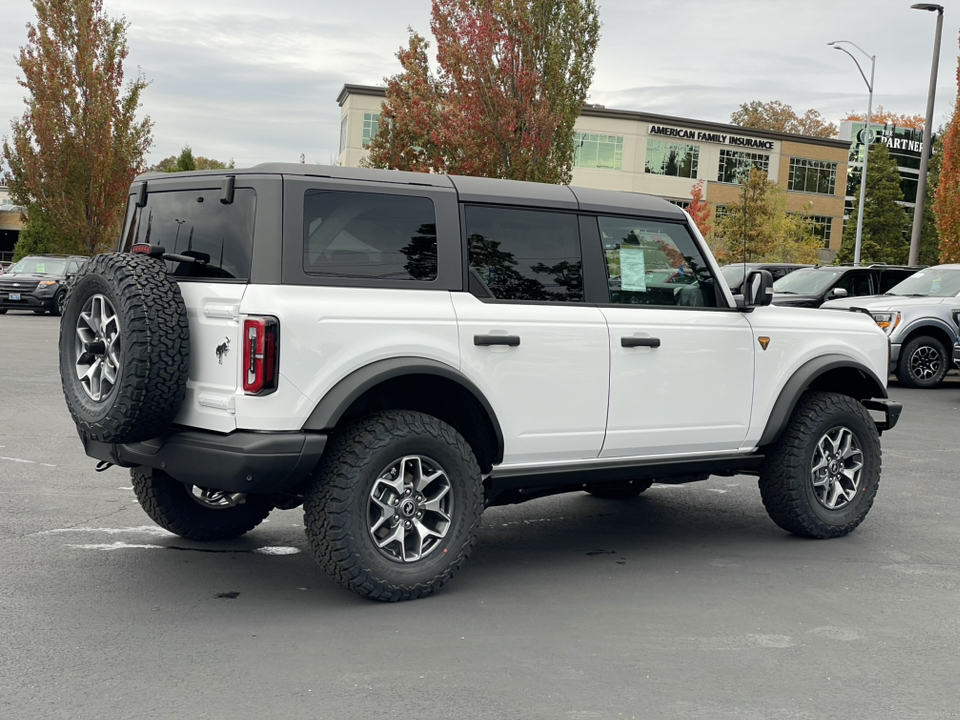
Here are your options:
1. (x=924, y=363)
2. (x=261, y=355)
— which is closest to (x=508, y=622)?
(x=261, y=355)

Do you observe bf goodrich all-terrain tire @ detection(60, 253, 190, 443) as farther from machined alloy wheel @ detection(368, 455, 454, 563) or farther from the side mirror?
the side mirror

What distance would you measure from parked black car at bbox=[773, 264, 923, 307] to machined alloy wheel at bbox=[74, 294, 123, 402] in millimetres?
15331

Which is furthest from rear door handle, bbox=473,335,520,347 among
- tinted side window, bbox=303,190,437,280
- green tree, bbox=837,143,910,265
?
green tree, bbox=837,143,910,265

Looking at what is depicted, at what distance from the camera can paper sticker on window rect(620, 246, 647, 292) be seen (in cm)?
611

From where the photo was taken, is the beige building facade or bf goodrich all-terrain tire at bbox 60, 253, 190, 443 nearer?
bf goodrich all-terrain tire at bbox 60, 253, 190, 443

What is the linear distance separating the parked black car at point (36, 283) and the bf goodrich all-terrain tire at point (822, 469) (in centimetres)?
2648

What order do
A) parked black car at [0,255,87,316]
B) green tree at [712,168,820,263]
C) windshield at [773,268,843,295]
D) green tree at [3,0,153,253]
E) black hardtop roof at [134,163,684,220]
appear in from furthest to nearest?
green tree at [712,168,820,263], green tree at [3,0,153,253], parked black car at [0,255,87,316], windshield at [773,268,843,295], black hardtop roof at [134,163,684,220]

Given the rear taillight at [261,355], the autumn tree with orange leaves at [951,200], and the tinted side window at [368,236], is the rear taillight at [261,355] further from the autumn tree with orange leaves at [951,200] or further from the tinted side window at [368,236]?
the autumn tree with orange leaves at [951,200]

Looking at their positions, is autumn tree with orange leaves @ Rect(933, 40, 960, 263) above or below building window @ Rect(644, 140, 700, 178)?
below

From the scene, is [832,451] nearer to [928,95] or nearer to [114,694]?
Result: [114,694]

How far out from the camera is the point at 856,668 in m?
4.48

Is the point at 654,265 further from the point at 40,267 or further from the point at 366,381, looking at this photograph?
the point at 40,267

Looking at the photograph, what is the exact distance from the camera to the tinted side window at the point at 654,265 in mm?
6078

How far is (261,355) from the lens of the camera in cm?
478
